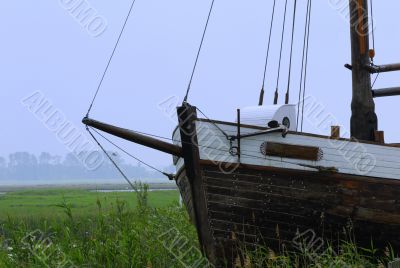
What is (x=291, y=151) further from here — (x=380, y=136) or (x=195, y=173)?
(x=380, y=136)

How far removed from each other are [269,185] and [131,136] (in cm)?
219

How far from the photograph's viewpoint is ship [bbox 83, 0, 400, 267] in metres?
8.19

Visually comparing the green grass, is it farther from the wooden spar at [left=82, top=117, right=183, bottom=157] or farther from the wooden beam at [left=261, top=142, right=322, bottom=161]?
the wooden beam at [left=261, top=142, right=322, bottom=161]

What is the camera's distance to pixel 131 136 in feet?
25.9

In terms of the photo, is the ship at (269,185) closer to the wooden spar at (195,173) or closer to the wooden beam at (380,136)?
the wooden spar at (195,173)

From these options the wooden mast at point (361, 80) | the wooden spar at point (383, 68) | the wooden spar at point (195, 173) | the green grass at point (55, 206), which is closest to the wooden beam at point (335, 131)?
the wooden mast at point (361, 80)

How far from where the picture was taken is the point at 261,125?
8.80 metres

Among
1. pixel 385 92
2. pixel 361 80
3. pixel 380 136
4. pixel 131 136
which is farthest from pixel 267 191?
pixel 385 92

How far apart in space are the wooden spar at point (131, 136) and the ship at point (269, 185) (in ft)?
0.05

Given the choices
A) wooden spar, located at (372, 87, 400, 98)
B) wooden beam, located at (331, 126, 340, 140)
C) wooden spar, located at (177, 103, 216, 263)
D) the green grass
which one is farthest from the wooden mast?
the green grass

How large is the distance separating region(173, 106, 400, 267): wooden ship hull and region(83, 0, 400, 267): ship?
15 millimetres

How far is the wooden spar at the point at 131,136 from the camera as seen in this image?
311 inches

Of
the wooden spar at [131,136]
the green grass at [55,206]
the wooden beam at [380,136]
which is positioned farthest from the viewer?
the green grass at [55,206]

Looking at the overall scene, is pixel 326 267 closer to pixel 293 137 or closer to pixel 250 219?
pixel 250 219
